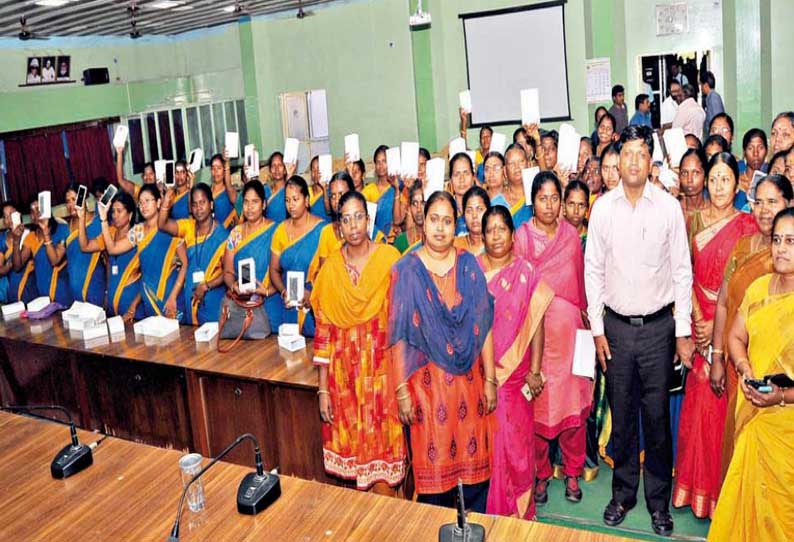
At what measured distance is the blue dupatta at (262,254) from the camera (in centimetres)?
450

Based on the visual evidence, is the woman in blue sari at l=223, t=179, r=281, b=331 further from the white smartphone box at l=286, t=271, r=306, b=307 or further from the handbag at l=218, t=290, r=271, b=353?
the white smartphone box at l=286, t=271, r=306, b=307

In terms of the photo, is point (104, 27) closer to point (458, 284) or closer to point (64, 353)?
point (64, 353)

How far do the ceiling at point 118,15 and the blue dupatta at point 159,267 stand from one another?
175 inches

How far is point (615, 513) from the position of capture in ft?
11.0

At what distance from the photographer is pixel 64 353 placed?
4570 mm

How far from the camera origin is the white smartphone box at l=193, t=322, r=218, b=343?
4282mm

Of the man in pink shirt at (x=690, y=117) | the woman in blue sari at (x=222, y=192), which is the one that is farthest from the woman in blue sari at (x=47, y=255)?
the man in pink shirt at (x=690, y=117)

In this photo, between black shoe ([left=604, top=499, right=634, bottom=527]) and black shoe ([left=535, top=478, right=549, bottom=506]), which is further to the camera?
black shoe ([left=535, top=478, right=549, bottom=506])

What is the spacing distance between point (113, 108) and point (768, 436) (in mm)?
10859

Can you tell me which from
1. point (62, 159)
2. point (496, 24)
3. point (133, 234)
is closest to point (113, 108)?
point (62, 159)

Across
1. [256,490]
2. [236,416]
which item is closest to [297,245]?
[236,416]

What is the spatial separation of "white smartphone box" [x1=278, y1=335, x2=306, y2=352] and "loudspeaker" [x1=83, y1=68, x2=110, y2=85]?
8600mm

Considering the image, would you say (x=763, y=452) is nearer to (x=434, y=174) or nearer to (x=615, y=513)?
(x=615, y=513)

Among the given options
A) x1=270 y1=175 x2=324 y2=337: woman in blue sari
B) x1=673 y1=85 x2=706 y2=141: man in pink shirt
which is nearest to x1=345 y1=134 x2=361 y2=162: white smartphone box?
x1=270 y1=175 x2=324 y2=337: woman in blue sari
